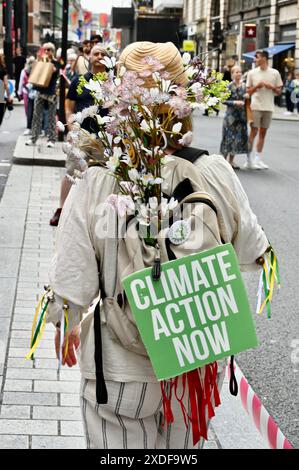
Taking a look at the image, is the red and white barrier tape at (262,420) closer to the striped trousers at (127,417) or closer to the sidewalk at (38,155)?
the striped trousers at (127,417)

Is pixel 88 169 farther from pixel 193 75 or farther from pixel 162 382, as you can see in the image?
pixel 162 382

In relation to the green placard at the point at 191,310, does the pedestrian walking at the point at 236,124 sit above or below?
below

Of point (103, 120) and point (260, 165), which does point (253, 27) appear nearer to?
point (260, 165)

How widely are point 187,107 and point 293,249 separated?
6236 mm

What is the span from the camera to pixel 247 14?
50844 millimetres

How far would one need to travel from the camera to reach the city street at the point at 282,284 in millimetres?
4707

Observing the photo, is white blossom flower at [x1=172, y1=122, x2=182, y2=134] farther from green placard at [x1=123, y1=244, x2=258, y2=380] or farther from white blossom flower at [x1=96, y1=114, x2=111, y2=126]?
green placard at [x1=123, y1=244, x2=258, y2=380]

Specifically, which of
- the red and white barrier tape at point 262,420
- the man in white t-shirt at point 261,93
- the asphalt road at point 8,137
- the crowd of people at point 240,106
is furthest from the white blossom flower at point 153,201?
the man in white t-shirt at point 261,93

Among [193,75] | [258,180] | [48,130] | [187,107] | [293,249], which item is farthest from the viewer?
[48,130]

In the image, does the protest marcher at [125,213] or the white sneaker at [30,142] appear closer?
the protest marcher at [125,213]

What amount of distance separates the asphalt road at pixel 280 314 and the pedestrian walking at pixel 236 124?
44 centimetres

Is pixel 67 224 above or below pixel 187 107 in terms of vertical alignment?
below

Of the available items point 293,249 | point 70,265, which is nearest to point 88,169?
point 70,265

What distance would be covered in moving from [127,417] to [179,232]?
537 millimetres
